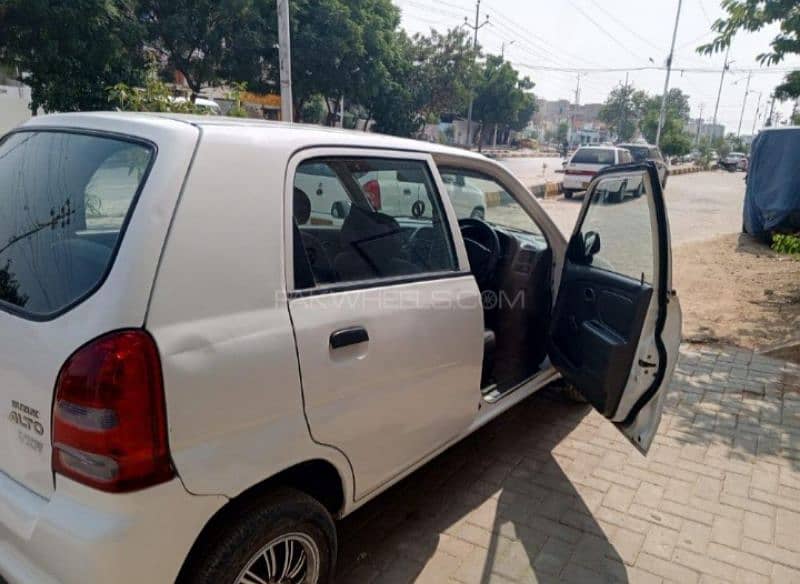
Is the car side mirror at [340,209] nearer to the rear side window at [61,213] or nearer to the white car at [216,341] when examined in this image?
the white car at [216,341]

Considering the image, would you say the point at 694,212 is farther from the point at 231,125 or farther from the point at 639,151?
the point at 231,125

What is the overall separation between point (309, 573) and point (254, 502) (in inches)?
16.6

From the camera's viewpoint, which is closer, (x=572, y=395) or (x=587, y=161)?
(x=572, y=395)

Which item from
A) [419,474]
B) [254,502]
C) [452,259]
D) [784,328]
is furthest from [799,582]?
[784,328]

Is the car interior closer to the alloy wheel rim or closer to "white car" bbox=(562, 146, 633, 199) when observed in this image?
the alloy wheel rim

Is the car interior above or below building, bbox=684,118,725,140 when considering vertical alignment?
below

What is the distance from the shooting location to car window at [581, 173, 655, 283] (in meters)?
2.76

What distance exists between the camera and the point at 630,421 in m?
2.79

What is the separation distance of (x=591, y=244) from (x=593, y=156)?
1615 centimetres

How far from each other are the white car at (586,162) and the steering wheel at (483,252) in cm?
1507

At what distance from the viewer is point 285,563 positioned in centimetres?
187

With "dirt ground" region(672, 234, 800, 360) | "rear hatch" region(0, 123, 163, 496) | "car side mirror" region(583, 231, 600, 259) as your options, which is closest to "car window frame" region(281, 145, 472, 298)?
"rear hatch" region(0, 123, 163, 496)

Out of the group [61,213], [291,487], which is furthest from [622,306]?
[61,213]

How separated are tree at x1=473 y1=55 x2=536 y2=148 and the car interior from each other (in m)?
46.7
